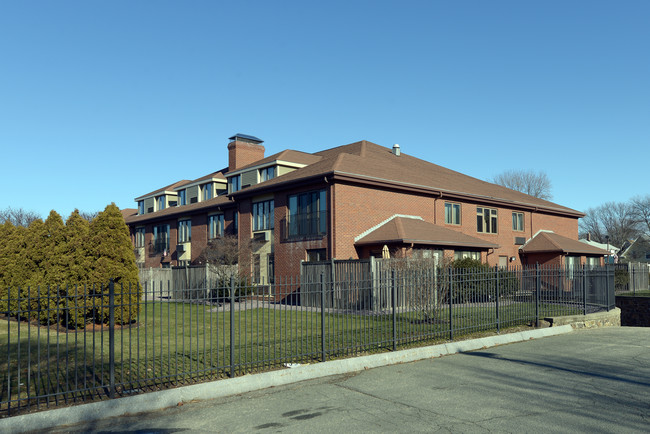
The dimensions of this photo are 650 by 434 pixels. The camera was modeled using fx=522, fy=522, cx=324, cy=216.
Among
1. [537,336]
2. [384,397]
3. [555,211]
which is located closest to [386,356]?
[384,397]

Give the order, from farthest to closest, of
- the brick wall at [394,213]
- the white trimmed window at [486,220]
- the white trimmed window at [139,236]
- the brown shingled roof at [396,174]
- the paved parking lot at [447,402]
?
1. the white trimmed window at [139,236]
2. the white trimmed window at [486,220]
3. the brown shingled roof at [396,174]
4. the brick wall at [394,213]
5. the paved parking lot at [447,402]

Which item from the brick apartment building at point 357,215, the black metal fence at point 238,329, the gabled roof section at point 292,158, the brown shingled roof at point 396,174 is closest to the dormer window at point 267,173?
the brick apartment building at point 357,215

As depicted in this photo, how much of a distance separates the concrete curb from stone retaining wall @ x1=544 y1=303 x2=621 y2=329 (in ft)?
11.6

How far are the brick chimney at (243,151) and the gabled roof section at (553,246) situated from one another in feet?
66.0

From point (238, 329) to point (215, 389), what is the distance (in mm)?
6068

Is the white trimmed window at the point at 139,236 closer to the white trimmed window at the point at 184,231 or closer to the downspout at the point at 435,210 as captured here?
the white trimmed window at the point at 184,231

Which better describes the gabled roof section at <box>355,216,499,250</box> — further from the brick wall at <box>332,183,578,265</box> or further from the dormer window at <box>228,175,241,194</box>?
the dormer window at <box>228,175,241,194</box>

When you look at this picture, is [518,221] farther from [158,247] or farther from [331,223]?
[158,247]

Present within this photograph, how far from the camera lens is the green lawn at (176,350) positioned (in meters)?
7.68

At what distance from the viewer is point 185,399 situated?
7738mm

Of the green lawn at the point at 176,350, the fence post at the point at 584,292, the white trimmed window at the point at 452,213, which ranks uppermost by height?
the white trimmed window at the point at 452,213

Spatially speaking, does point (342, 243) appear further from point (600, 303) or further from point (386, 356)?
point (386, 356)

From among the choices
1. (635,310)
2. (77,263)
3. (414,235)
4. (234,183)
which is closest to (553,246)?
(635,310)

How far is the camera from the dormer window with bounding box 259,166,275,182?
1238 inches
